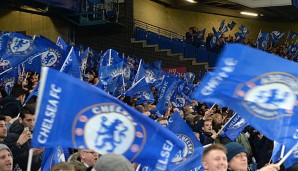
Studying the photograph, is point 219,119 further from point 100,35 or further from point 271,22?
point 271,22

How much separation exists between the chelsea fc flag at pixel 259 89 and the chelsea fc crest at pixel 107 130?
95 cm

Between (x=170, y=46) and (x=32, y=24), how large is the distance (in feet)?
22.1

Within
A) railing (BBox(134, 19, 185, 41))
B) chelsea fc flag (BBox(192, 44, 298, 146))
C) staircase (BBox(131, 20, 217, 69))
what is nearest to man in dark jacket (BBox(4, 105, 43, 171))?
chelsea fc flag (BBox(192, 44, 298, 146))

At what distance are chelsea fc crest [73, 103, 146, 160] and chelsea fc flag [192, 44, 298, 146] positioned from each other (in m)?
0.95

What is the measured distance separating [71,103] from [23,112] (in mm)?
3591

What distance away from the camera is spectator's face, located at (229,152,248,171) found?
231 inches

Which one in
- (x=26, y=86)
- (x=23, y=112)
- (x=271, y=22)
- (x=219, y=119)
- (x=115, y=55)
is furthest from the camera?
(x=271, y=22)

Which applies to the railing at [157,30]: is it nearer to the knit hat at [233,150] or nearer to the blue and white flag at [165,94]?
the blue and white flag at [165,94]

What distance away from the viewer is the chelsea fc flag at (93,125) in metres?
4.52

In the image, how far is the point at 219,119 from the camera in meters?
11.5

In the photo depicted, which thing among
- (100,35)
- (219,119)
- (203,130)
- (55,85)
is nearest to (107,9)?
(100,35)

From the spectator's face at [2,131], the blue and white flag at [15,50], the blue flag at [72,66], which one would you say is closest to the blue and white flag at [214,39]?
the blue and white flag at [15,50]

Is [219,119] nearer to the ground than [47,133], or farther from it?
nearer to the ground

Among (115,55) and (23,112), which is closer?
(23,112)
